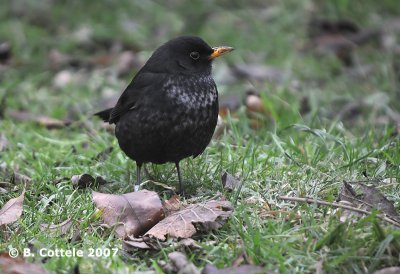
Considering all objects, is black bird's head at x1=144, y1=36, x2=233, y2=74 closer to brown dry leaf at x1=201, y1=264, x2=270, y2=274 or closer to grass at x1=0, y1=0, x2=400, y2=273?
grass at x1=0, y1=0, x2=400, y2=273

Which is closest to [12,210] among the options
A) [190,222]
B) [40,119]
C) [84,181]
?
[84,181]

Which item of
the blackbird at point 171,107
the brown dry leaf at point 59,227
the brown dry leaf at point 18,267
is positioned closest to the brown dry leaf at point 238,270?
the brown dry leaf at point 18,267

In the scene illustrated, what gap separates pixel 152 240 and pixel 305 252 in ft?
2.61

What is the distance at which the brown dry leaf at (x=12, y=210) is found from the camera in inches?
149

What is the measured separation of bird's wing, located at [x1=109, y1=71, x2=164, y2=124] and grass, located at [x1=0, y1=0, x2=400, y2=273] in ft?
1.58

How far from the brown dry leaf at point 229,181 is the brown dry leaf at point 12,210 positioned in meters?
1.21

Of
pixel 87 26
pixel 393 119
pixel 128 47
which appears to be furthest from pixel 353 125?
pixel 87 26

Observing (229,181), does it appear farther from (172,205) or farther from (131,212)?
(131,212)

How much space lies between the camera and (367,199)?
3.72 m

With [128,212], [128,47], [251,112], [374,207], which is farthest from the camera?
[128,47]

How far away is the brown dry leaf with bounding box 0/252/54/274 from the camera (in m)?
3.02

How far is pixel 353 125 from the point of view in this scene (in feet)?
19.8

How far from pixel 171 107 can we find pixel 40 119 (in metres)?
2.32

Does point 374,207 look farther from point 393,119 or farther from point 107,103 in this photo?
point 107,103
